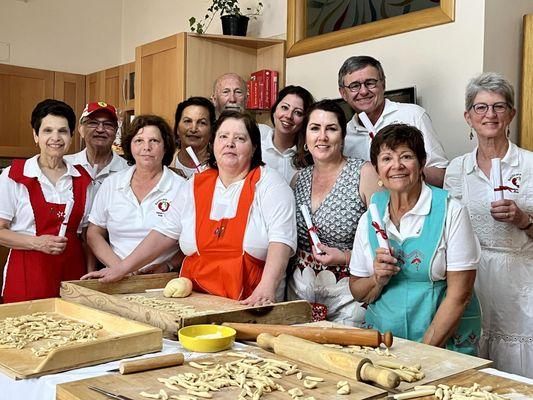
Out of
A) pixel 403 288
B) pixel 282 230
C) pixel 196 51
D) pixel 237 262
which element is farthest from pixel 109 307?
pixel 196 51

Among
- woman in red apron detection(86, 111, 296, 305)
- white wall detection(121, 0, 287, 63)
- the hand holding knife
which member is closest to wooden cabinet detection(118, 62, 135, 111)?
white wall detection(121, 0, 287, 63)

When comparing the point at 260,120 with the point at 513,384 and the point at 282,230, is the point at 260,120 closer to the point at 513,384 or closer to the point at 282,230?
the point at 282,230

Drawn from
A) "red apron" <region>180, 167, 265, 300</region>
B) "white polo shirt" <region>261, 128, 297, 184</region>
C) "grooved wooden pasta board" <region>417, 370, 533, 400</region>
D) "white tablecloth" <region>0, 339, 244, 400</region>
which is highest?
"white polo shirt" <region>261, 128, 297, 184</region>

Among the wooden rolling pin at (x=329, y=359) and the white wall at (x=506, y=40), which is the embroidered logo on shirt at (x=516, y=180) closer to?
the white wall at (x=506, y=40)

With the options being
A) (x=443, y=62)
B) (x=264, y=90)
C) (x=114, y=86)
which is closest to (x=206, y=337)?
(x=443, y=62)

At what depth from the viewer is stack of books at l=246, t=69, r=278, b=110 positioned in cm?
422

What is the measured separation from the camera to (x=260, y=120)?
176 inches

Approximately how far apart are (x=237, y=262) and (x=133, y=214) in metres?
0.63

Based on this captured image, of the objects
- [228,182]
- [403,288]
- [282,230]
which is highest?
[228,182]

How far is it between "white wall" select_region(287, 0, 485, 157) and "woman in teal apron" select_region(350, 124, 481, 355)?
4.26 ft

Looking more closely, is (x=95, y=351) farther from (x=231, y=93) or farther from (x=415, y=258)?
(x=231, y=93)

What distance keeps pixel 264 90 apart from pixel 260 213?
2.25 metres

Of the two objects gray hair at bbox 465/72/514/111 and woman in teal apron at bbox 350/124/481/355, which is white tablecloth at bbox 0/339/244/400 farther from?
gray hair at bbox 465/72/514/111

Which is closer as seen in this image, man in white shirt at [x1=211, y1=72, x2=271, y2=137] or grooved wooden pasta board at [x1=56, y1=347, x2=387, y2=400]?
grooved wooden pasta board at [x1=56, y1=347, x2=387, y2=400]
